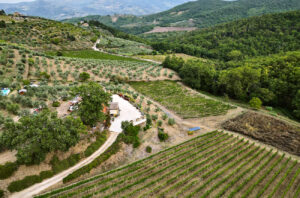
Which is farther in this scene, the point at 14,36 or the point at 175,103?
the point at 14,36

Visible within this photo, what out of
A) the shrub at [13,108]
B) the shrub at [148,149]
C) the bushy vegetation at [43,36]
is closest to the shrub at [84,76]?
the shrub at [13,108]

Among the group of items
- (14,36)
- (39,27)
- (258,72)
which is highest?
(39,27)

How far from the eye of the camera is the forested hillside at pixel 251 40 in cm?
10506

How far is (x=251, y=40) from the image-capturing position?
11475cm

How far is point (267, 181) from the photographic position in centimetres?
2477

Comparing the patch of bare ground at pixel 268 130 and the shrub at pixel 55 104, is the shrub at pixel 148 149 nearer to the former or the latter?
the patch of bare ground at pixel 268 130

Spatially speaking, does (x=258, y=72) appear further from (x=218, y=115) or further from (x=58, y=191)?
(x=58, y=191)

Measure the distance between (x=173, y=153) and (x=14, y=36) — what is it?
90907 mm

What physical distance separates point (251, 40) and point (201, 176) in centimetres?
11966

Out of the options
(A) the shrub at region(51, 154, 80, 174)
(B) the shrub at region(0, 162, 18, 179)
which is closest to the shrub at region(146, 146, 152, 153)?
(A) the shrub at region(51, 154, 80, 174)

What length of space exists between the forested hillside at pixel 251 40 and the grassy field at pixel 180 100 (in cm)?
6854

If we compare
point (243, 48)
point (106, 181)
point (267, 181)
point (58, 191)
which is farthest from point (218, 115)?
point (243, 48)

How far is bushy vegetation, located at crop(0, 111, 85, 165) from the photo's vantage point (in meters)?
20.5

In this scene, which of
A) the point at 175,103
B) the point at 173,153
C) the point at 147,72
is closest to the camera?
the point at 173,153
